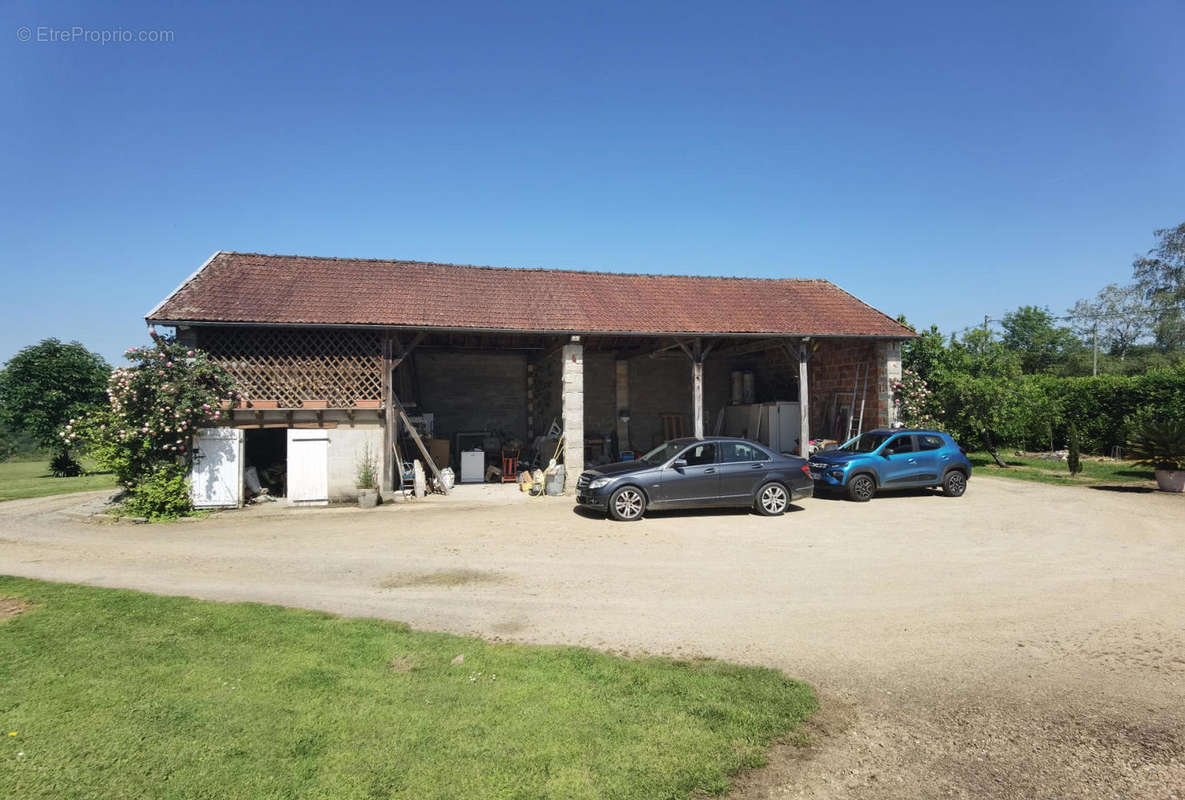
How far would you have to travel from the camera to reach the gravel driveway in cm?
364

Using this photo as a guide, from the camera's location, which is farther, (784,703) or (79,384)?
(79,384)

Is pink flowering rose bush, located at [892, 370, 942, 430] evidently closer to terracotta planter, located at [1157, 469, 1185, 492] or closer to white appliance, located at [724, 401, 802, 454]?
white appliance, located at [724, 401, 802, 454]

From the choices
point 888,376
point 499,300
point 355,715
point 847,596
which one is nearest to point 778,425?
point 888,376

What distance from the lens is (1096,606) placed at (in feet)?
21.0

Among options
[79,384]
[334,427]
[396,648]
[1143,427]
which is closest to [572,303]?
[334,427]

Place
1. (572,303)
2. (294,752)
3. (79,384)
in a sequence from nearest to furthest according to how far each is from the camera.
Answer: (294,752) → (572,303) → (79,384)

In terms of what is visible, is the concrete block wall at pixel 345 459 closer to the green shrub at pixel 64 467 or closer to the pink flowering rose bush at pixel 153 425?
the pink flowering rose bush at pixel 153 425

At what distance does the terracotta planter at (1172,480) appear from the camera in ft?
45.7

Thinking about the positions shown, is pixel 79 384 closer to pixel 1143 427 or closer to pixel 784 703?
pixel 784 703

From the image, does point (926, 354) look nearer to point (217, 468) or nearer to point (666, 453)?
point (666, 453)

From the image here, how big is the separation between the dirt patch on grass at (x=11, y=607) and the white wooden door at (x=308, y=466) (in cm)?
714

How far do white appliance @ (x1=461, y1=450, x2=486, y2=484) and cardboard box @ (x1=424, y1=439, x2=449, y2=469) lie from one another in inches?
18.9

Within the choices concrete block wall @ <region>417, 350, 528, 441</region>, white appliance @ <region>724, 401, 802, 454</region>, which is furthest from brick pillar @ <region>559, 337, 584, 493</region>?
white appliance @ <region>724, 401, 802, 454</region>

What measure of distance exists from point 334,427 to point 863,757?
1262cm
